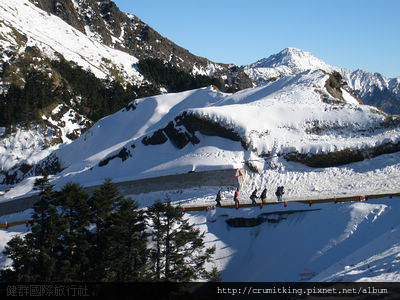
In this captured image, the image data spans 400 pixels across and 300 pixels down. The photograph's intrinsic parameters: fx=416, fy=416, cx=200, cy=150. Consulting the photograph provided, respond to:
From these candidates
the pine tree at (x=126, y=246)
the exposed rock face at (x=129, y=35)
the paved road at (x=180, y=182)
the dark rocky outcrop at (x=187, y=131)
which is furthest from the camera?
the exposed rock face at (x=129, y=35)

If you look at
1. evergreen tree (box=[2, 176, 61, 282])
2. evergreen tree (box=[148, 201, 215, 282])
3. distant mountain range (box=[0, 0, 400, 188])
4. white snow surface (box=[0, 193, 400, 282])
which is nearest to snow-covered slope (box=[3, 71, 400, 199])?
distant mountain range (box=[0, 0, 400, 188])

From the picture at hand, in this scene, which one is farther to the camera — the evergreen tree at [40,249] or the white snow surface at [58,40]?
the white snow surface at [58,40]

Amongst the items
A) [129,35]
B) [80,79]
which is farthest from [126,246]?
[129,35]

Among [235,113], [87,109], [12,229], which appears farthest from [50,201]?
[87,109]

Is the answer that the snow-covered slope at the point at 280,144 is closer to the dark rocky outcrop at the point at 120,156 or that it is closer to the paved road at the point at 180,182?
the dark rocky outcrop at the point at 120,156

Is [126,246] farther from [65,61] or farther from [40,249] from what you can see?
[65,61]

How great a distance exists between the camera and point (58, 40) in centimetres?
10775

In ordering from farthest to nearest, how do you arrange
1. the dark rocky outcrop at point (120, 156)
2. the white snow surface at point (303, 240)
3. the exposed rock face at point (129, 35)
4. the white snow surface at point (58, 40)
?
the exposed rock face at point (129, 35)
the white snow surface at point (58, 40)
the dark rocky outcrop at point (120, 156)
the white snow surface at point (303, 240)

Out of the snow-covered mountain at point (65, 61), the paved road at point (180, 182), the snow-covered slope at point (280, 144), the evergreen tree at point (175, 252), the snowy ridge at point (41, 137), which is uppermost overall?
the snow-covered mountain at point (65, 61)

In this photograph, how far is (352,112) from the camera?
Result: 124ft

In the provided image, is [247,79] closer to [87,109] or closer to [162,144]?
[87,109]

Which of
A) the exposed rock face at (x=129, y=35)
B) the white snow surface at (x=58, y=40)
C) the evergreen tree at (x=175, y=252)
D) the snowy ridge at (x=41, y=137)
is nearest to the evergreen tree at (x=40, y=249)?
the evergreen tree at (x=175, y=252)

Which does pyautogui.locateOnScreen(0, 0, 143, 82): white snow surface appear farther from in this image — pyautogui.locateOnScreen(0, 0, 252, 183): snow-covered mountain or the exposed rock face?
the exposed rock face

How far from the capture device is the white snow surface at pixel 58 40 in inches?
3592
